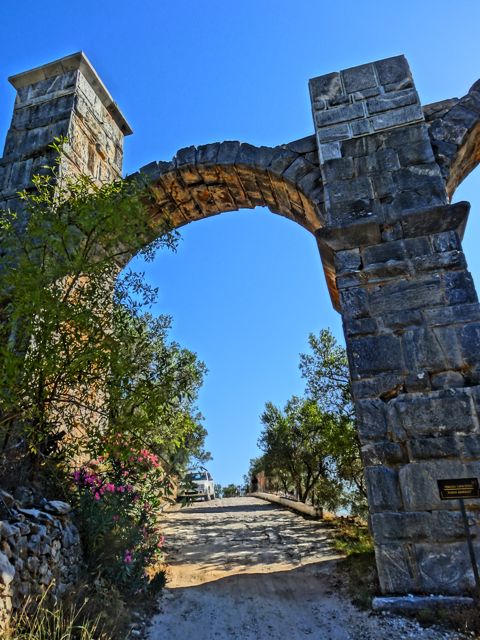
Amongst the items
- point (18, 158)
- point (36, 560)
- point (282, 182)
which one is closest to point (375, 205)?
point (282, 182)

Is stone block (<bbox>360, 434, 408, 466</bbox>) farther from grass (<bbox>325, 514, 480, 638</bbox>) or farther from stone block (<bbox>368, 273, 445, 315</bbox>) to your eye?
stone block (<bbox>368, 273, 445, 315</bbox>)

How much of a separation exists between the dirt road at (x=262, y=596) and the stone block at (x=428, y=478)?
821 mm

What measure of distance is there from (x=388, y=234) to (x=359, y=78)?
7.27ft

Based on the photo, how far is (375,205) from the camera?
15.5ft

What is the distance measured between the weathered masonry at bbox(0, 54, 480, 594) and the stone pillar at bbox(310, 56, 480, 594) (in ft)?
0.03

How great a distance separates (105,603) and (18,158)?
18.7ft

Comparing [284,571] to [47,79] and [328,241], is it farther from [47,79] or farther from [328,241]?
[47,79]

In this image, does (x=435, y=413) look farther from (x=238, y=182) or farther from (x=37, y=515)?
(x=238, y=182)

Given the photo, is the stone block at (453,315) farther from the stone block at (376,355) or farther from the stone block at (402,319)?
the stone block at (376,355)

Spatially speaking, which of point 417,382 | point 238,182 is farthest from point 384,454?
point 238,182

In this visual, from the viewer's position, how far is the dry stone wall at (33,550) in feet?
8.95

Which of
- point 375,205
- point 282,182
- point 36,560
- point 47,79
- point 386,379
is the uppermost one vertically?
point 47,79

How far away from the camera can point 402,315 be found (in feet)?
13.8

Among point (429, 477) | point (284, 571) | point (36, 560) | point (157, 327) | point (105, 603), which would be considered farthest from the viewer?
point (157, 327)
